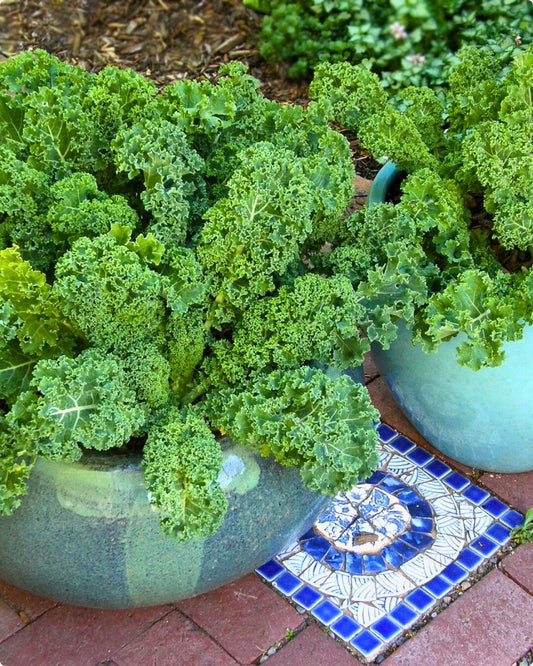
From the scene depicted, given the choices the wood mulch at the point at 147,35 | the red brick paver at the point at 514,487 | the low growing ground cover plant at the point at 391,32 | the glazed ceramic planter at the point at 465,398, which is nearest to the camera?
the glazed ceramic planter at the point at 465,398

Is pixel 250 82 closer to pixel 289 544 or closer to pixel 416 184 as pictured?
pixel 416 184

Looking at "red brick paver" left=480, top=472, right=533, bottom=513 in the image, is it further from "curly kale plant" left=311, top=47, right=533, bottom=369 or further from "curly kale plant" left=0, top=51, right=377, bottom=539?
"curly kale plant" left=0, top=51, right=377, bottom=539

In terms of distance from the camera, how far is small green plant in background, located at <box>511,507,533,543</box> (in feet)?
8.96

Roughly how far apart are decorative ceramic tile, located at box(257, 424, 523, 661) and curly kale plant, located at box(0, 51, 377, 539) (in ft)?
1.94

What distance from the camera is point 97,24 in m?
5.33

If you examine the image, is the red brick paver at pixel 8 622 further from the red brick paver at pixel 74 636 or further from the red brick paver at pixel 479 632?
the red brick paver at pixel 479 632

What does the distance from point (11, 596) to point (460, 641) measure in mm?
1250

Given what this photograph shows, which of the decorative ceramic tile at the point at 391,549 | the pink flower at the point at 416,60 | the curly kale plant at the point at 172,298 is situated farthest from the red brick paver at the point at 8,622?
the pink flower at the point at 416,60

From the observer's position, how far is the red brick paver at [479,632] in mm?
2422

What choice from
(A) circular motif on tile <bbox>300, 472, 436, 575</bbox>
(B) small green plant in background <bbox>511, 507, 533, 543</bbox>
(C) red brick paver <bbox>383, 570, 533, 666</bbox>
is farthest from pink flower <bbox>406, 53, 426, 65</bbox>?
(C) red brick paver <bbox>383, 570, 533, 666</bbox>

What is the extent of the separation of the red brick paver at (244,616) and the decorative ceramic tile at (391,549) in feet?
0.17

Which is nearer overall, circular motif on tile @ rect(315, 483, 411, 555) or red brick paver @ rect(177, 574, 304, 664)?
red brick paver @ rect(177, 574, 304, 664)

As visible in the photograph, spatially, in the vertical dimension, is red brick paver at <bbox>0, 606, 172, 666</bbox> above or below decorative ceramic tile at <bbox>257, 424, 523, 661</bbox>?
below

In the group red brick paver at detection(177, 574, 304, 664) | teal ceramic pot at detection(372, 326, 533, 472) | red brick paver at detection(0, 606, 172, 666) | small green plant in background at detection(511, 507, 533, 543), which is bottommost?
red brick paver at detection(0, 606, 172, 666)
